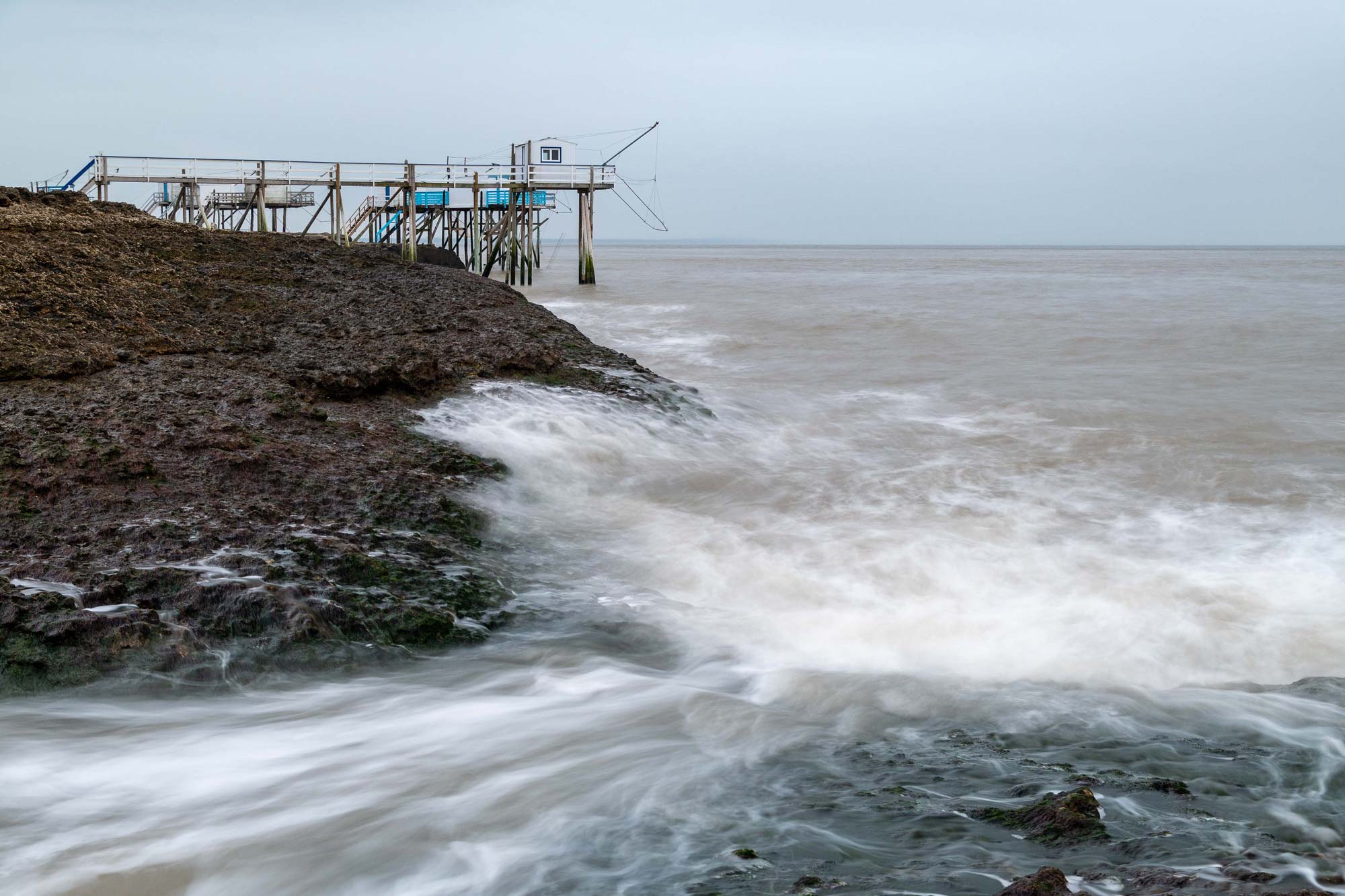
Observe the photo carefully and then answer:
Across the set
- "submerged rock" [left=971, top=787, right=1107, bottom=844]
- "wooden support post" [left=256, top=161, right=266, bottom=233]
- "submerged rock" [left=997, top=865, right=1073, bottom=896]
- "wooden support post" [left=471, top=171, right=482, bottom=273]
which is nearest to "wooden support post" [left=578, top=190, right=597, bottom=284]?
"wooden support post" [left=471, top=171, right=482, bottom=273]

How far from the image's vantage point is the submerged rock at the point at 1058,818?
2.60 metres

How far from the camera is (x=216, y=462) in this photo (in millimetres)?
4965

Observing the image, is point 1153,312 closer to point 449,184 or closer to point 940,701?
point 449,184

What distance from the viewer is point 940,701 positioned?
383 cm

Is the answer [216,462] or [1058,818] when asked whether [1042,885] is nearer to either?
[1058,818]

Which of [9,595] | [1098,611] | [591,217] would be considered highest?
[591,217]

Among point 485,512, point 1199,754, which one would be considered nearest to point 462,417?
point 485,512

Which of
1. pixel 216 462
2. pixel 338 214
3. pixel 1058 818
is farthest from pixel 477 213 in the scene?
pixel 1058 818

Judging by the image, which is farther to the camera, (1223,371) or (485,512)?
(1223,371)

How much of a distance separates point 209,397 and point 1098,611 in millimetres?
4719

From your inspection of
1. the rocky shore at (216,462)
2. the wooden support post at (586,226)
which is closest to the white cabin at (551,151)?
the wooden support post at (586,226)

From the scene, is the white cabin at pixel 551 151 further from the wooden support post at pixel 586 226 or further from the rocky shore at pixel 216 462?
the rocky shore at pixel 216 462

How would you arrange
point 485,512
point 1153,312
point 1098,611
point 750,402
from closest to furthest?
point 1098,611 → point 485,512 → point 750,402 → point 1153,312

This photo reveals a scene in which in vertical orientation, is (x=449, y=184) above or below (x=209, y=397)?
above
